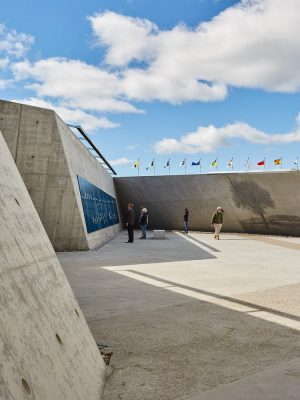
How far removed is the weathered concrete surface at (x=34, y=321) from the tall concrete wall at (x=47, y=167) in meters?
11.3

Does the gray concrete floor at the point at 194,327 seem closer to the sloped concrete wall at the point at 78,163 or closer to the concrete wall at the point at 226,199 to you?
the sloped concrete wall at the point at 78,163

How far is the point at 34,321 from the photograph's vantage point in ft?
9.80

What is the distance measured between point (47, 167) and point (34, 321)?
13115 millimetres

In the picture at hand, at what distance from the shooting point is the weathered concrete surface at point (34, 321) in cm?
251

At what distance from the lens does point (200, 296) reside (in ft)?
26.1

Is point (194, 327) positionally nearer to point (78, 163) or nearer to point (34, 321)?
point (34, 321)

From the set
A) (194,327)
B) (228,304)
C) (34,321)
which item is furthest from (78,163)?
(34,321)

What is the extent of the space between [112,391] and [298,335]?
287cm

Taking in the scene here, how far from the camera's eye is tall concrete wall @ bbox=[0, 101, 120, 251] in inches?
603

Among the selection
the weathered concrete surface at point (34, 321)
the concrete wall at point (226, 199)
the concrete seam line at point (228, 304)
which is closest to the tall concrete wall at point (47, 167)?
the concrete seam line at point (228, 304)

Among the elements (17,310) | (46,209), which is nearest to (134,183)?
(46,209)

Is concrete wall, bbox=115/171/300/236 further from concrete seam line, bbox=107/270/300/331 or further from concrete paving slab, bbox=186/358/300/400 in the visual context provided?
concrete paving slab, bbox=186/358/300/400

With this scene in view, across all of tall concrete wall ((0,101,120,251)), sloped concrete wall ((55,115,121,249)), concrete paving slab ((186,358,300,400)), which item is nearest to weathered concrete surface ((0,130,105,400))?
concrete paving slab ((186,358,300,400))

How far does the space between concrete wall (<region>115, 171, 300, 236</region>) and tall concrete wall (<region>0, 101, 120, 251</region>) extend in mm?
13964
